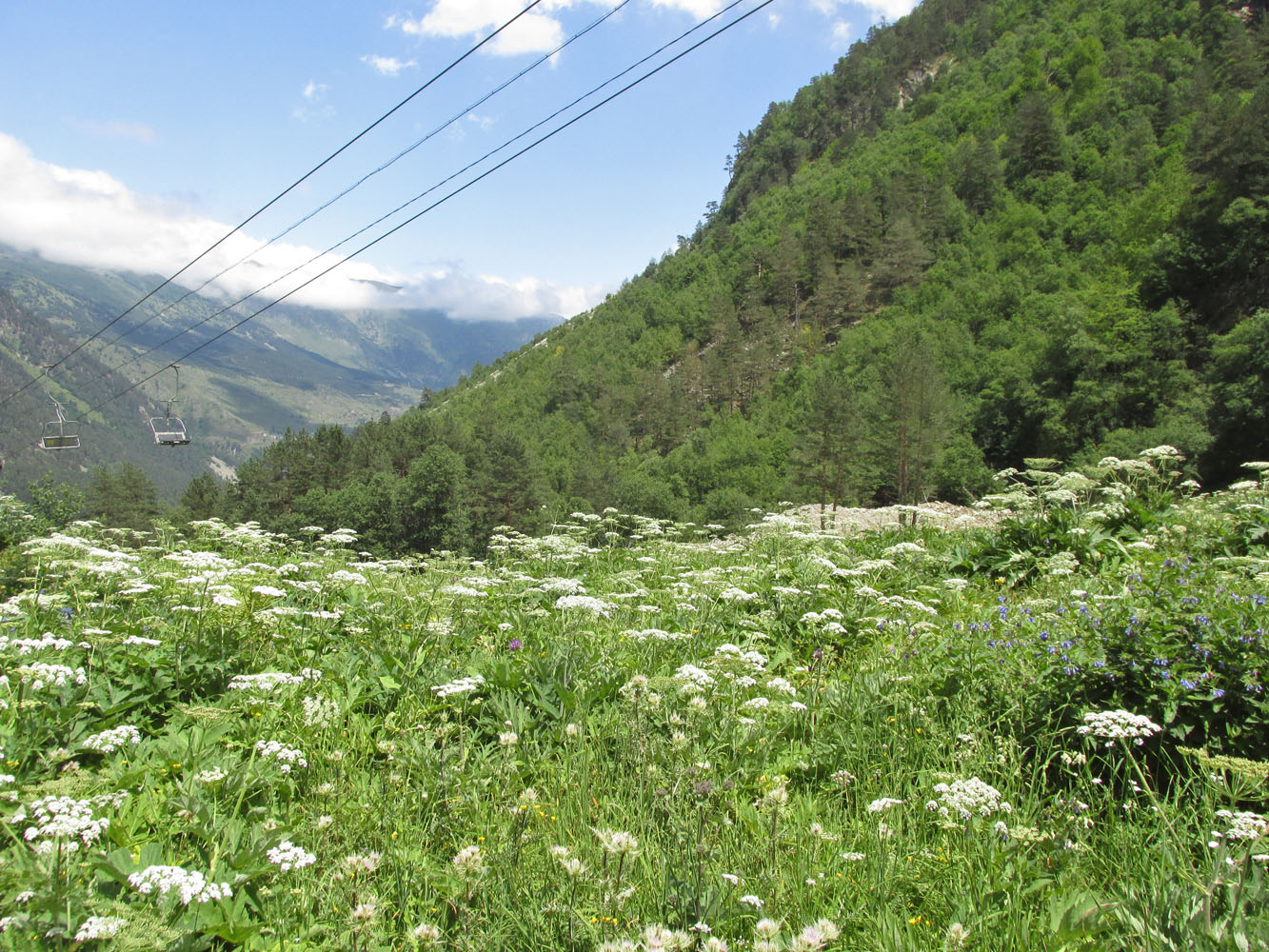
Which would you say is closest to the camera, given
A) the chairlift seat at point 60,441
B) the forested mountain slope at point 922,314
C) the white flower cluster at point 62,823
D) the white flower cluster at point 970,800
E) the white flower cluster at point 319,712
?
the white flower cluster at point 62,823

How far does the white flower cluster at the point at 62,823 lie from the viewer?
75.4 inches

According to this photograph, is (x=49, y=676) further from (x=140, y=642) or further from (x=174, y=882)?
(x=174, y=882)

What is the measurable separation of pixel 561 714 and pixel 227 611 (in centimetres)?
272

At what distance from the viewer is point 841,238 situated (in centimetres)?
8562

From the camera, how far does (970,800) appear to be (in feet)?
8.31

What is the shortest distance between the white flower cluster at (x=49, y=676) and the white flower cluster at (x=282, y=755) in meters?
0.94

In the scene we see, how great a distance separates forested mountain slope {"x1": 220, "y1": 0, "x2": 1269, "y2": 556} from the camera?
44.1m

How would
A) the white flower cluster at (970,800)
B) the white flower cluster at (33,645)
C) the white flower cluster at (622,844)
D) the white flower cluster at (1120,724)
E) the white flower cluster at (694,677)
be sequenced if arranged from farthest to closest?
1. the white flower cluster at (33,645)
2. the white flower cluster at (694,677)
3. the white flower cluster at (1120,724)
4. the white flower cluster at (970,800)
5. the white flower cluster at (622,844)

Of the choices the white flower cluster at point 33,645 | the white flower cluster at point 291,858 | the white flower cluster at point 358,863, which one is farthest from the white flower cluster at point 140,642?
the white flower cluster at point 358,863

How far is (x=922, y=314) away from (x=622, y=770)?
7813cm

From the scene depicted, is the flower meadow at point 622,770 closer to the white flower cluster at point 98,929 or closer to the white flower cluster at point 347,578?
the white flower cluster at point 98,929

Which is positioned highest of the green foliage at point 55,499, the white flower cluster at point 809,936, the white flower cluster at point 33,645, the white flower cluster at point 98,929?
the green foliage at point 55,499

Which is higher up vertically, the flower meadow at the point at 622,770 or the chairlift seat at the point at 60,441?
the chairlift seat at the point at 60,441

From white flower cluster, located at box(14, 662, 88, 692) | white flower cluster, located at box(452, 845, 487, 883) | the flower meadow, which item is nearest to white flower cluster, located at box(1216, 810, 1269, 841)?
the flower meadow
